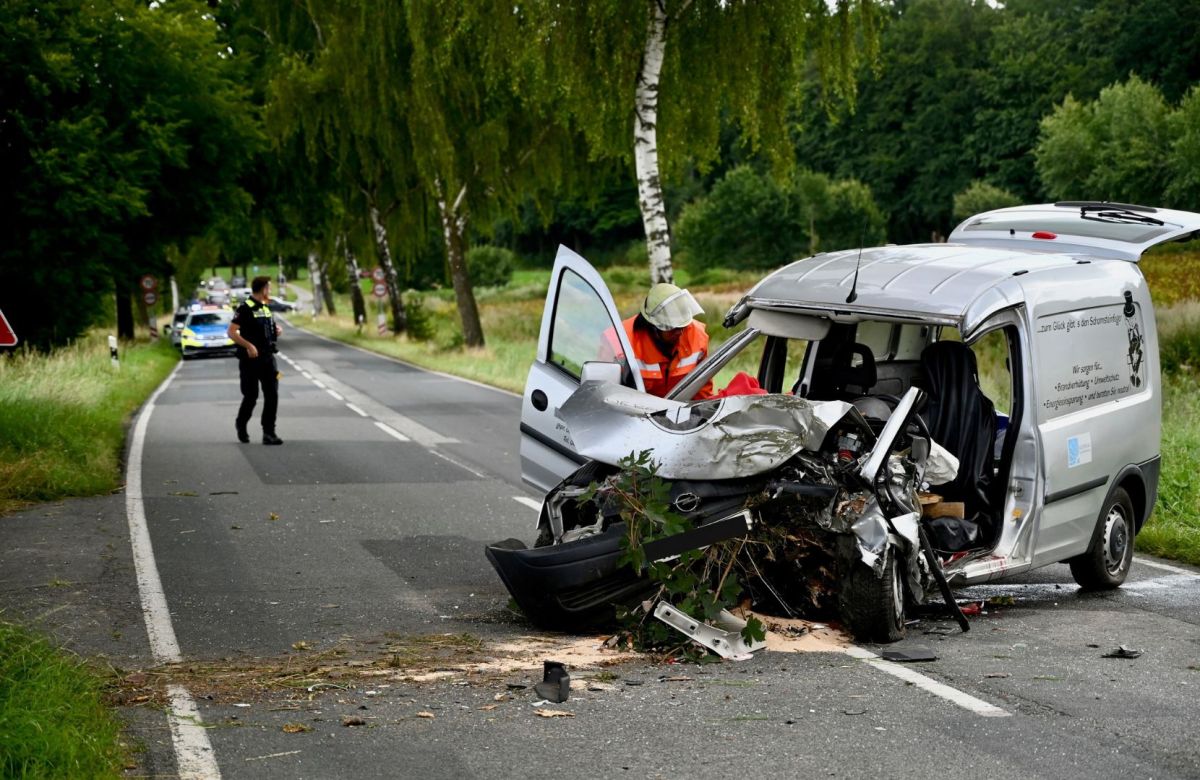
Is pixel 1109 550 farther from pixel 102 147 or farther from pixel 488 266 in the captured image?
pixel 488 266

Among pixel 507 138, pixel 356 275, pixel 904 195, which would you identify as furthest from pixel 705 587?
pixel 904 195

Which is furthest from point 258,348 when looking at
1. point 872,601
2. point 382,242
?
point 382,242

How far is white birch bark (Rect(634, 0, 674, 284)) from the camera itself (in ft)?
65.1

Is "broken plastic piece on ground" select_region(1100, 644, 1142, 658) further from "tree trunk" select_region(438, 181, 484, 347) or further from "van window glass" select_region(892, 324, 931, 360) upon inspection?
"tree trunk" select_region(438, 181, 484, 347)

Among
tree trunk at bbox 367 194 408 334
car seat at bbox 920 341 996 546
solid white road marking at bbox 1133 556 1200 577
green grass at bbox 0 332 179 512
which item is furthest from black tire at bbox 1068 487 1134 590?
tree trunk at bbox 367 194 408 334

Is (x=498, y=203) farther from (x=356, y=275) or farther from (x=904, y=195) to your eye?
(x=904, y=195)

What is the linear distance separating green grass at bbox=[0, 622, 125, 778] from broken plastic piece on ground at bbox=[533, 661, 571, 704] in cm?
173

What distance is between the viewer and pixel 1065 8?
3647 inches

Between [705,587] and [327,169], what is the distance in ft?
136

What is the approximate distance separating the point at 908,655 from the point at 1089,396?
93.0 inches

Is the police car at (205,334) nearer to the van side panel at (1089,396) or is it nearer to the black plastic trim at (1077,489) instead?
the van side panel at (1089,396)

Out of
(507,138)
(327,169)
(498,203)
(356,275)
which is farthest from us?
(356,275)

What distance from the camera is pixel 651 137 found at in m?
20.2

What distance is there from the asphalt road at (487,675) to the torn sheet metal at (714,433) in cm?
96
